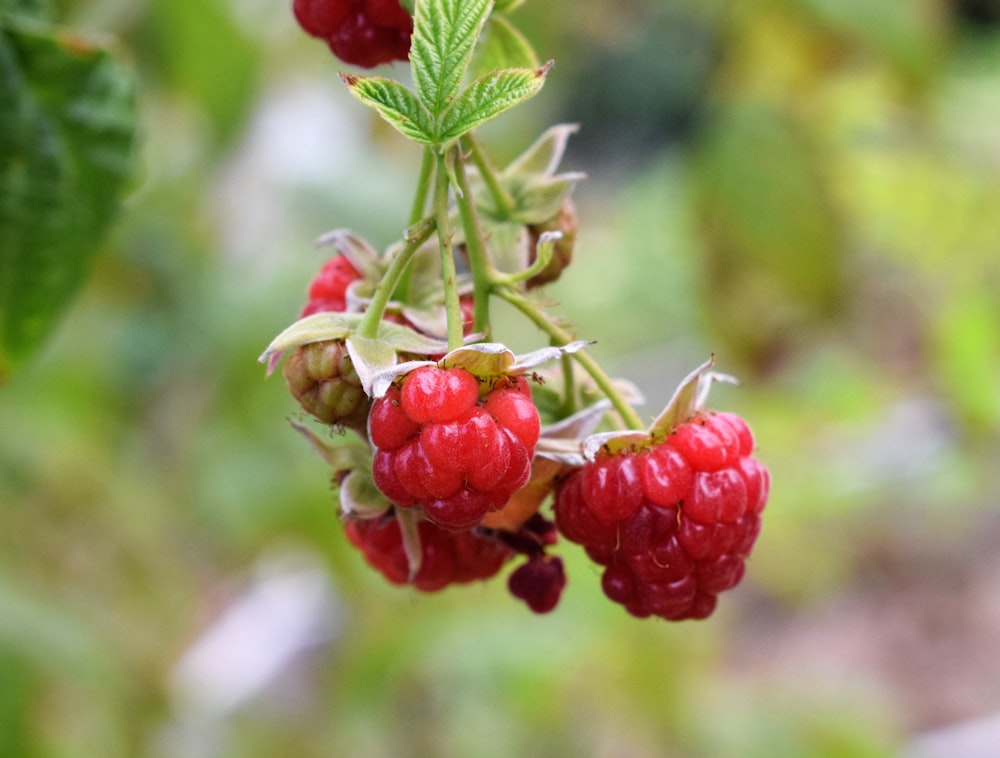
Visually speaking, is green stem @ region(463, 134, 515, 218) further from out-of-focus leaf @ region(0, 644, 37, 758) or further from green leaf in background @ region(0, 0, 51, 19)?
out-of-focus leaf @ region(0, 644, 37, 758)

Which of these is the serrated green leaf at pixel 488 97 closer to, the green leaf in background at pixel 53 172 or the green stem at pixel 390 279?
the green stem at pixel 390 279

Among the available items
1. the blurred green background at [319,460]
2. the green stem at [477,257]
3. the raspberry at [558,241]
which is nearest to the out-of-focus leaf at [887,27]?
the blurred green background at [319,460]

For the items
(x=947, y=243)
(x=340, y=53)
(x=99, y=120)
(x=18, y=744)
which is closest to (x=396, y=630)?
(x=18, y=744)

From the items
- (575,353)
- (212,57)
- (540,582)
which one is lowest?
(540,582)

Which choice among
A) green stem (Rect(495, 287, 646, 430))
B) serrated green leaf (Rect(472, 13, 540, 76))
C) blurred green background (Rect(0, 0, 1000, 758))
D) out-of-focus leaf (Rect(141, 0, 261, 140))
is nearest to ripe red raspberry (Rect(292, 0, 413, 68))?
serrated green leaf (Rect(472, 13, 540, 76))

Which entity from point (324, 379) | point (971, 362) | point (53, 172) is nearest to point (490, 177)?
point (324, 379)

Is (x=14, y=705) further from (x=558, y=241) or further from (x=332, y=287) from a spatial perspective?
(x=558, y=241)
